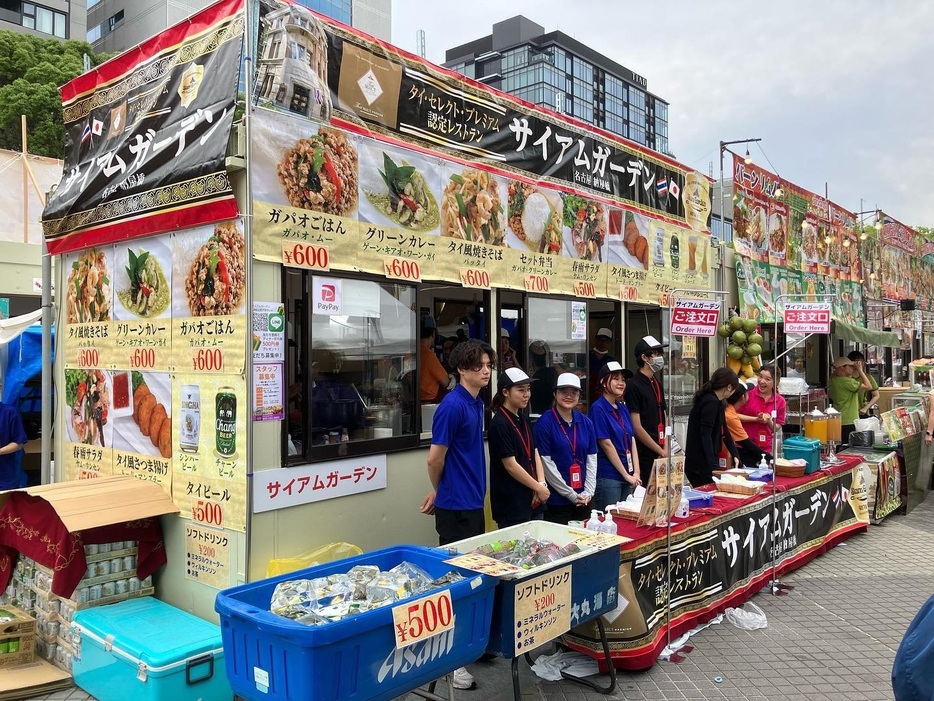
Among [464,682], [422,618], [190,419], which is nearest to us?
[422,618]

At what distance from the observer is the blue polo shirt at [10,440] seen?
667 cm

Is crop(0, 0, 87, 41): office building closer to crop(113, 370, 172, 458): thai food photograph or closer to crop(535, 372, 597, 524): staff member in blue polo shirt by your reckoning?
crop(113, 370, 172, 458): thai food photograph

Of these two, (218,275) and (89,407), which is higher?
(218,275)

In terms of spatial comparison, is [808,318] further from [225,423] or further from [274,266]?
[225,423]

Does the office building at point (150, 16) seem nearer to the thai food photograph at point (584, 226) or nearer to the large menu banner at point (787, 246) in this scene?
the large menu banner at point (787, 246)

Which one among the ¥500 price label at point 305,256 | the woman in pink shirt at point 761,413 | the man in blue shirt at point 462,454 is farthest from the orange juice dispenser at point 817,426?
the ¥500 price label at point 305,256

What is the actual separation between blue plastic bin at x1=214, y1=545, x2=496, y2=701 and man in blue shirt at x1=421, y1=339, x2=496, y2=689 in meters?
1.19

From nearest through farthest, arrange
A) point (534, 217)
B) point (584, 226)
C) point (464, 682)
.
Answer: point (464, 682)
point (534, 217)
point (584, 226)

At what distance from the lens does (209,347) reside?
485 cm

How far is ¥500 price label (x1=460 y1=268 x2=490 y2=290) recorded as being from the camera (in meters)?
6.21

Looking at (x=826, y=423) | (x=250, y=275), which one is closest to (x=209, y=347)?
(x=250, y=275)

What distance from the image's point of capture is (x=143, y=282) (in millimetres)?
5527

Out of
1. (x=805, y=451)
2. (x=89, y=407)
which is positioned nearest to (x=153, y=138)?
(x=89, y=407)

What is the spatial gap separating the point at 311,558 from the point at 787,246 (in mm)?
11023
